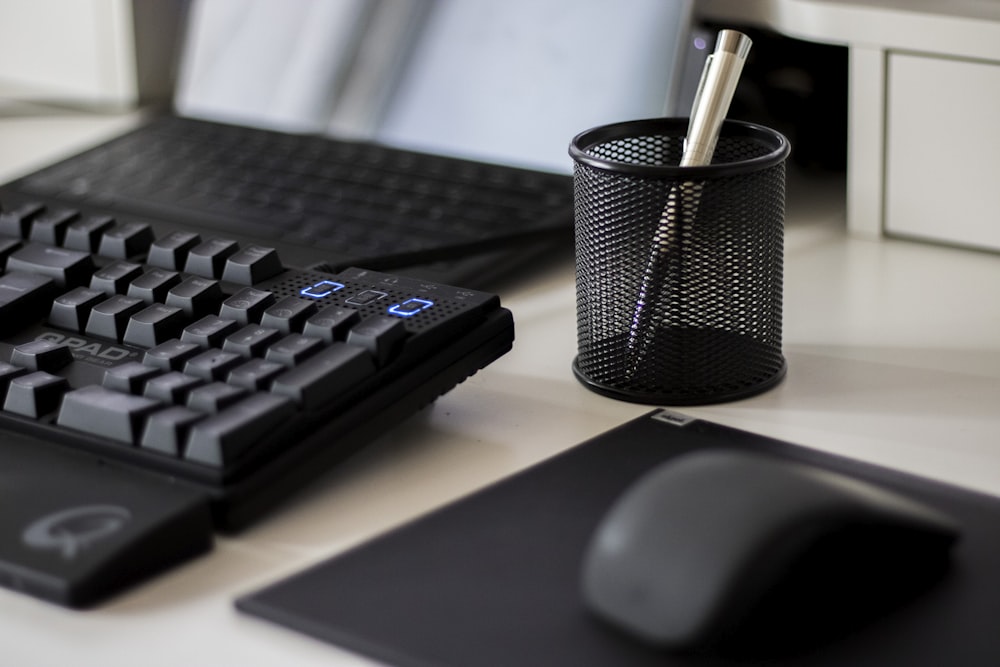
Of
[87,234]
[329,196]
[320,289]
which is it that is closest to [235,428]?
[320,289]

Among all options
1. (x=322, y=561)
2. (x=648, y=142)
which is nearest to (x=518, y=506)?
(x=322, y=561)

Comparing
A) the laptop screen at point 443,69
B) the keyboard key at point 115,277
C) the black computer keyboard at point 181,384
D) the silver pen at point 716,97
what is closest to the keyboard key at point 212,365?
the black computer keyboard at point 181,384

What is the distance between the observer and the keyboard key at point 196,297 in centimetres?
55

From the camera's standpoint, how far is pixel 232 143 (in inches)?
34.7

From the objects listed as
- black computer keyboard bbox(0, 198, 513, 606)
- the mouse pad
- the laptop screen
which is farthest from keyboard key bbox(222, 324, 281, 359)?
the laptop screen

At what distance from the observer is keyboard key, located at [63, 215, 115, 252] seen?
0.63 m

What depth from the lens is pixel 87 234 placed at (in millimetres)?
632

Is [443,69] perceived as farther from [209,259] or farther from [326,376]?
[326,376]

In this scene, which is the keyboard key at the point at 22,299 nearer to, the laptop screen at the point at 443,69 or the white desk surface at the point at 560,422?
the white desk surface at the point at 560,422

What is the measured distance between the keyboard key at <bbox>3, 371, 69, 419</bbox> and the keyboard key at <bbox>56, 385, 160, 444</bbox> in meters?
0.01

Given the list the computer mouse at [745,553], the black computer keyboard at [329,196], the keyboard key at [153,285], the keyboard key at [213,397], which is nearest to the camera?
the computer mouse at [745,553]

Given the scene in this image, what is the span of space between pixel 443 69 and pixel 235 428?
475mm

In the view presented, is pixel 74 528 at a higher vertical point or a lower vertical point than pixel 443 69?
lower

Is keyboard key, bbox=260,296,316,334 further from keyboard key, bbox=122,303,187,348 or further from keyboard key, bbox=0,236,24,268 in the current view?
keyboard key, bbox=0,236,24,268
